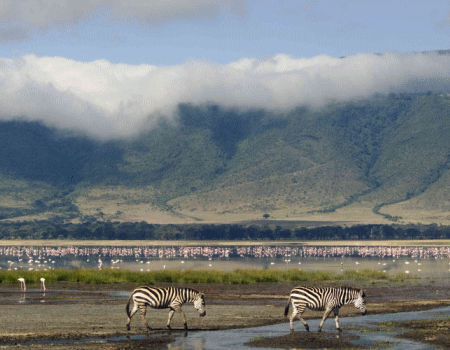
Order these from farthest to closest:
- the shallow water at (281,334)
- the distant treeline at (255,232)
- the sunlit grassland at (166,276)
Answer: the distant treeline at (255,232) < the sunlit grassland at (166,276) < the shallow water at (281,334)

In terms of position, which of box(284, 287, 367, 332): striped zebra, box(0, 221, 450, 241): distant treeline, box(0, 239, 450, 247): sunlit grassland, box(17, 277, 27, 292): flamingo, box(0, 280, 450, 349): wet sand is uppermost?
box(0, 221, 450, 241): distant treeline

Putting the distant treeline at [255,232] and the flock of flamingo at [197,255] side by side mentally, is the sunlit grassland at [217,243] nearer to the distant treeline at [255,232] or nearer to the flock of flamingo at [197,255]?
the distant treeline at [255,232]

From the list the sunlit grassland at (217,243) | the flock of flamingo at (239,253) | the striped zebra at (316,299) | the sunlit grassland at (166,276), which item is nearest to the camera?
the striped zebra at (316,299)

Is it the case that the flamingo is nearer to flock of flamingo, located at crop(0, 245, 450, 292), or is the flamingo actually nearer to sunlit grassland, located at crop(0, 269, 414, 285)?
sunlit grassland, located at crop(0, 269, 414, 285)

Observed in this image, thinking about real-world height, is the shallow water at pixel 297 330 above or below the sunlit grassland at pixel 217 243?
below

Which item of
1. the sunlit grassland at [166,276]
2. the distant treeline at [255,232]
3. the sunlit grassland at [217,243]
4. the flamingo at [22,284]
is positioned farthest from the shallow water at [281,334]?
the distant treeline at [255,232]

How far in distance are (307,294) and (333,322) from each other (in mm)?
4419

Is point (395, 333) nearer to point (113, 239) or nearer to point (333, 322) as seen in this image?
point (333, 322)

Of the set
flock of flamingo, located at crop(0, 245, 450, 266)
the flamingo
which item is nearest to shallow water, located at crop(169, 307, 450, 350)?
the flamingo

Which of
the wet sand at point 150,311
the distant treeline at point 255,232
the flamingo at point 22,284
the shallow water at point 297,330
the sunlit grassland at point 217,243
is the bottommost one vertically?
the shallow water at point 297,330

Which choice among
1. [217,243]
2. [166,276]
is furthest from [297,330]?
[217,243]

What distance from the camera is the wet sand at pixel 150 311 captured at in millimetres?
24828

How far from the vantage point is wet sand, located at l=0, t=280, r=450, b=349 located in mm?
24828

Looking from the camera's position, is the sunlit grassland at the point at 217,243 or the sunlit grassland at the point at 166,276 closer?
the sunlit grassland at the point at 166,276
